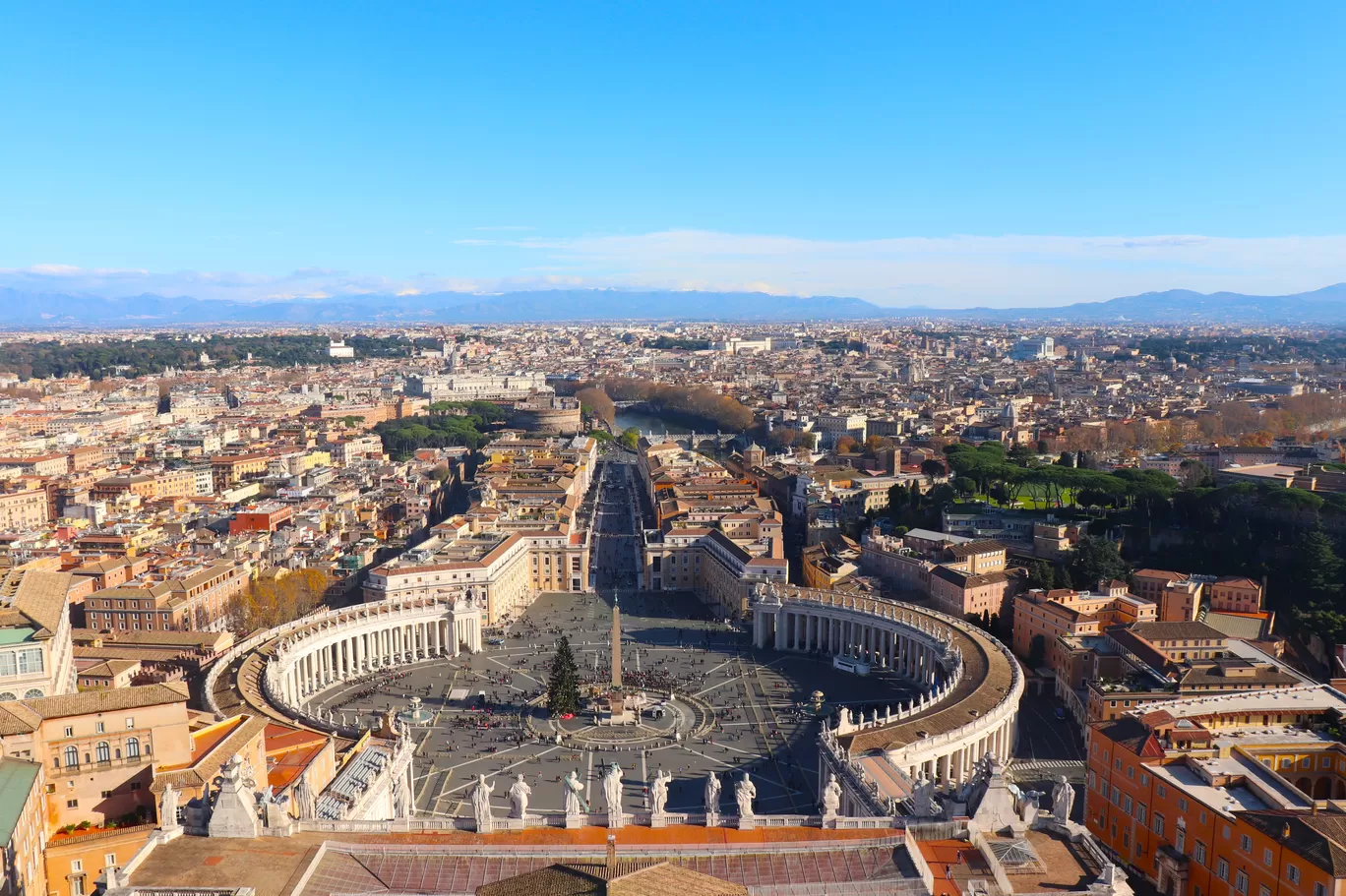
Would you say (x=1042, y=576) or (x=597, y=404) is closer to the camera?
(x=1042, y=576)

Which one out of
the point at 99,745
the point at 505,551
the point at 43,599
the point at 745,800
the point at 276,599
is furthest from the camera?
the point at 505,551

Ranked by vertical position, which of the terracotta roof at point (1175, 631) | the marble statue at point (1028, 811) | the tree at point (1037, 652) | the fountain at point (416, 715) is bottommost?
the fountain at point (416, 715)

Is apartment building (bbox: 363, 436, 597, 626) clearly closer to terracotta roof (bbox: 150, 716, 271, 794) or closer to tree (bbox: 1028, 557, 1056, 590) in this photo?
terracotta roof (bbox: 150, 716, 271, 794)

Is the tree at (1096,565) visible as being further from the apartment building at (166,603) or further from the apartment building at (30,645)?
the apartment building at (30,645)

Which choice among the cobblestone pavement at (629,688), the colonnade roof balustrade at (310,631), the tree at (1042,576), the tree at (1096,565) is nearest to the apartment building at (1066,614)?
the tree at (1042,576)

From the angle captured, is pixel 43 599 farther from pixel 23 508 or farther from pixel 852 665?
pixel 23 508

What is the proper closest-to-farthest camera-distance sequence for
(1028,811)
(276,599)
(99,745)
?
(1028,811) < (99,745) < (276,599)

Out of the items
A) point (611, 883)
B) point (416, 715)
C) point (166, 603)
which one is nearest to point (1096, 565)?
point (416, 715)
